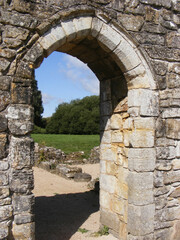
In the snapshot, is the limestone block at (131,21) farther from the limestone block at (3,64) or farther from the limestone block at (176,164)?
the limestone block at (176,164)

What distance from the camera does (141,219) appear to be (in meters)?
4.09

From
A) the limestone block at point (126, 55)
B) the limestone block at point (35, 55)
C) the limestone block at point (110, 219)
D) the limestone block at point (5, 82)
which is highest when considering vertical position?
the limestone block at point (126, 55)

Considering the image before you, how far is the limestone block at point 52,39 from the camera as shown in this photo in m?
3.57

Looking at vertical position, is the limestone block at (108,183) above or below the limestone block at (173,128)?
below

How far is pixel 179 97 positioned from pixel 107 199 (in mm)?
2255

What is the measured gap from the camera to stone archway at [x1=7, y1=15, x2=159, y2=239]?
11.1ft

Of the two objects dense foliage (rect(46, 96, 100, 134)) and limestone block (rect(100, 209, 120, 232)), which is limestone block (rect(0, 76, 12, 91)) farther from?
dense foliage (rect(46, 96, 100, 134))

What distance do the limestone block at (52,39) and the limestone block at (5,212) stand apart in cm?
210

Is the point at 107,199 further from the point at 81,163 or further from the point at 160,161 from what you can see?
the point at 81,163

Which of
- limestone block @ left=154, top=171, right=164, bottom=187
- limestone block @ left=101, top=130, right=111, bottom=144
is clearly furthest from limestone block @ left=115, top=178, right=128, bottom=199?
limestone block @ left=101, top=130, right=111, bottom=144

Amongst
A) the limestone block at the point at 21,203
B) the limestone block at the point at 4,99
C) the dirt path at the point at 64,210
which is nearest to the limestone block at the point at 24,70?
the limestone block at the point at 4,99

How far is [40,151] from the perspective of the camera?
1271 cm

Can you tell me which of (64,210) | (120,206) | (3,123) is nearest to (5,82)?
(3,123)

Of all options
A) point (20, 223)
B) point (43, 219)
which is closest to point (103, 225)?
point (43, 219)
